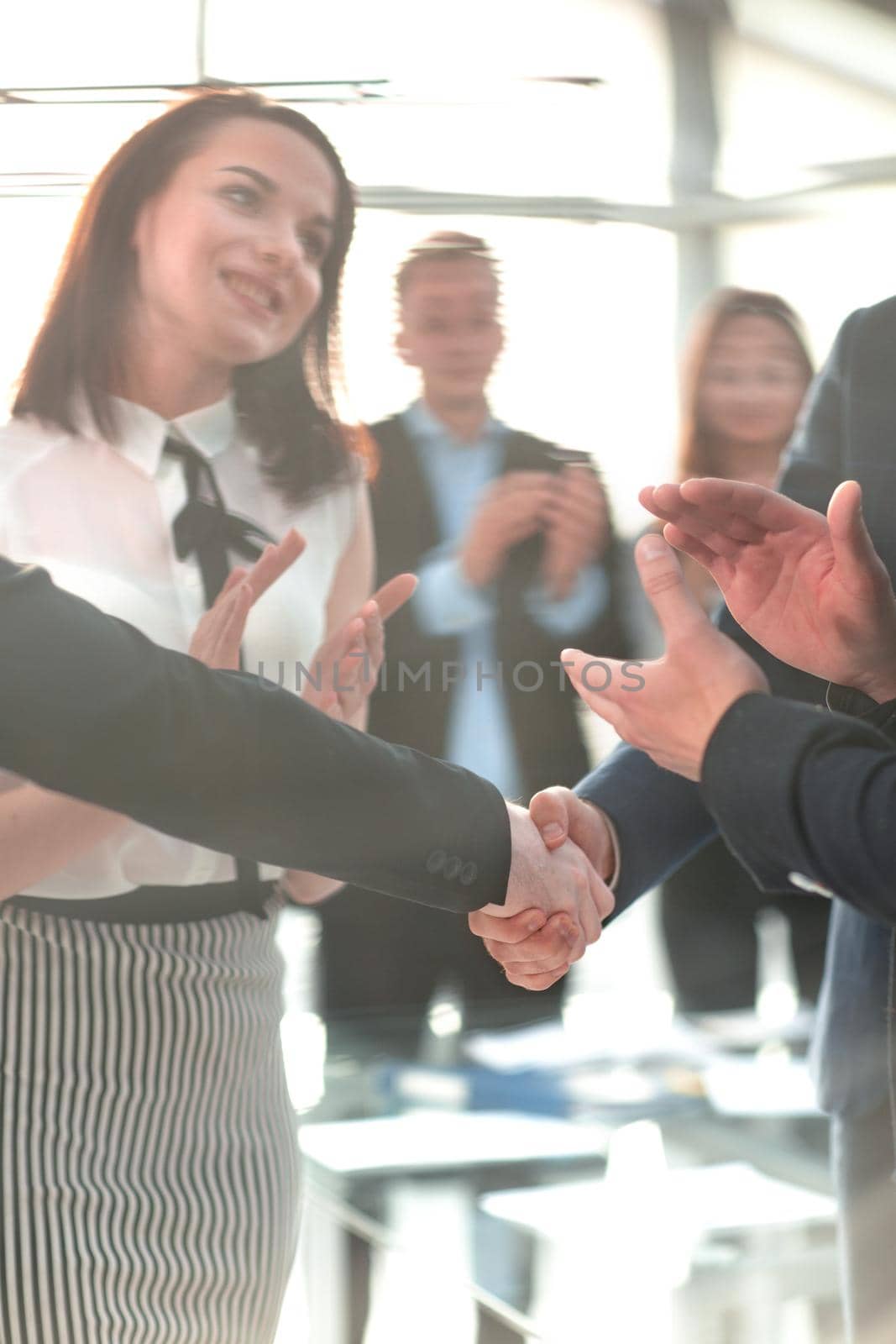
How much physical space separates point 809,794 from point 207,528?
0.42 meters

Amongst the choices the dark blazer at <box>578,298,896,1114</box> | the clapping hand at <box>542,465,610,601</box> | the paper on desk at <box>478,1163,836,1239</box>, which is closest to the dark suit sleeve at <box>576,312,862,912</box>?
the dark blazer at <box>578,298,896,1114</box>

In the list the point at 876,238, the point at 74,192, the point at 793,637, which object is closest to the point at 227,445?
the point at 74,192

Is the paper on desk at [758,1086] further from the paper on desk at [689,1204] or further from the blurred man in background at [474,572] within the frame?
the blurred man in background at [474,572]

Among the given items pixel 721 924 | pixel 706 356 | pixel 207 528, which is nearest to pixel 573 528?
pixel 706 356

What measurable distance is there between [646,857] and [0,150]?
0.68 metres

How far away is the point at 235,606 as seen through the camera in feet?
3.06

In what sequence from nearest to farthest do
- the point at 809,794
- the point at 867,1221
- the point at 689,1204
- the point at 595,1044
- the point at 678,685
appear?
the point at 809,794, the point at 678,685, the point at 867,1221, the point at 689,1204, the point at 595,1044

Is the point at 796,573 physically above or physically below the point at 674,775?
above

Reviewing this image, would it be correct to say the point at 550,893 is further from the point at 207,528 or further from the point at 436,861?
the point at 207,528

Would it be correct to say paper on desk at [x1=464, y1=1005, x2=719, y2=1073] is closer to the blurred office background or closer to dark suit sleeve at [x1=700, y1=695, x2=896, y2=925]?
the blurred office background

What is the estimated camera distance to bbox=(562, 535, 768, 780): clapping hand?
0.86m

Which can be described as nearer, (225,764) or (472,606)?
(225,764)

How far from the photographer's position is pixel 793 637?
0.93 metres

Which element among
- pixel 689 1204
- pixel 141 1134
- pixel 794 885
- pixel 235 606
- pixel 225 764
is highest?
pixel 235 606
